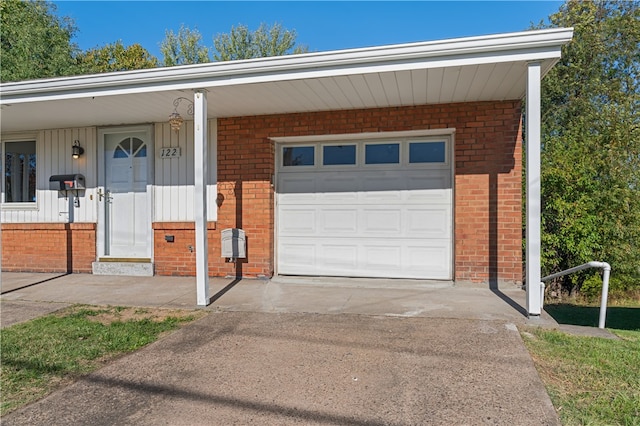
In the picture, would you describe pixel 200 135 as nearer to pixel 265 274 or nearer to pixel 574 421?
pixel 265 274

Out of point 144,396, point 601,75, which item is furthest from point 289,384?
point 601,75

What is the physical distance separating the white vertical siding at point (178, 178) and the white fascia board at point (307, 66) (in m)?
2.03

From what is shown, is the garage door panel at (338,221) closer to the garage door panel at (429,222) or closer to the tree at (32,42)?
the garage door panel at (429,222)

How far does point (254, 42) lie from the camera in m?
20.9

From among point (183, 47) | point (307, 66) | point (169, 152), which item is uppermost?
point (183, 47)

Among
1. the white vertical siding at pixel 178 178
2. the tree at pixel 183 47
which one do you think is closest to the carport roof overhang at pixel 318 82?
the white vertical siding at pixel 178 178

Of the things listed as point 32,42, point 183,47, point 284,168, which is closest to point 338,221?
point 284,168

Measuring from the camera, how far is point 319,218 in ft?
23.6

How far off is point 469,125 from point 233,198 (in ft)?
13.1

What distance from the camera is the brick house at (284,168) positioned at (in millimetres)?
5184

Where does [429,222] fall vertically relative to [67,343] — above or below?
above

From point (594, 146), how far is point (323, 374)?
972 centimetres

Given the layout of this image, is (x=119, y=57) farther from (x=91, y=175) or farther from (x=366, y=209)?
(x=366, y=209)

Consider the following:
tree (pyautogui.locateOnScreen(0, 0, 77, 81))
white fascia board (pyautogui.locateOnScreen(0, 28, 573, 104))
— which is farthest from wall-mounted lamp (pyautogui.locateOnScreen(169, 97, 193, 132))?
tree (pyautogui.locateOnScreen(0, 0, 77, 81))
